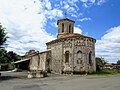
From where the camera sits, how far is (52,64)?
3834cm

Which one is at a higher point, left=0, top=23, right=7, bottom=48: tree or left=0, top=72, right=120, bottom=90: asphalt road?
left=0, top=23, right=7, bottom=48: tree

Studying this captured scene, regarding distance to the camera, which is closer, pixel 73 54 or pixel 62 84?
pixel 62 84

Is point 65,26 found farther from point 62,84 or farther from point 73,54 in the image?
point 62,84

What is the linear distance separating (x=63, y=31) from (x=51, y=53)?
703 centimetres

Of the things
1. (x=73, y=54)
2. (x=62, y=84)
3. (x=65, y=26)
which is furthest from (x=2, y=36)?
(x=65, y=26)

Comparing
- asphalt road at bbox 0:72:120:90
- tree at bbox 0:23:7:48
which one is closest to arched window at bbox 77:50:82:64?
asphalt road at bbox 0:72:120:90

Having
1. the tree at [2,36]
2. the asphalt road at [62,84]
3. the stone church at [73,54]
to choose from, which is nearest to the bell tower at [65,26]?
the stone church at [73,54]

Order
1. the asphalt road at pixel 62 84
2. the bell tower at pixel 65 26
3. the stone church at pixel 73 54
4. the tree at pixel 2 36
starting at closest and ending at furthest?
the asphalt road at pixel 62 84 < the tree at pixel 2 36 < the stone church at pixel 73 54 < the bell tower at pixel 65 26

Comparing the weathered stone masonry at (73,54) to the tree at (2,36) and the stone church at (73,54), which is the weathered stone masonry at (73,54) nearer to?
the stone church at (73,54)

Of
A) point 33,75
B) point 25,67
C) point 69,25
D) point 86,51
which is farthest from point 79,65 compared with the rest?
point 25,67

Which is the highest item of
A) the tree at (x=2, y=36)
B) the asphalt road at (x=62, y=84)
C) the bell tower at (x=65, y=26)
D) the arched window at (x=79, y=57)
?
the bell tower at (x=65, y=26)

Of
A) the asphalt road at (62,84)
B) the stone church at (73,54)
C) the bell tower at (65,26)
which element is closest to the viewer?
the asphalt road at (62,84)

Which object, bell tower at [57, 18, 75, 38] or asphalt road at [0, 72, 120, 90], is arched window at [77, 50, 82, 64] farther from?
asphalt road at [0, 72, 120, 90]

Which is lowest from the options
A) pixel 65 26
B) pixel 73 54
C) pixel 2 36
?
pixel 73 54
